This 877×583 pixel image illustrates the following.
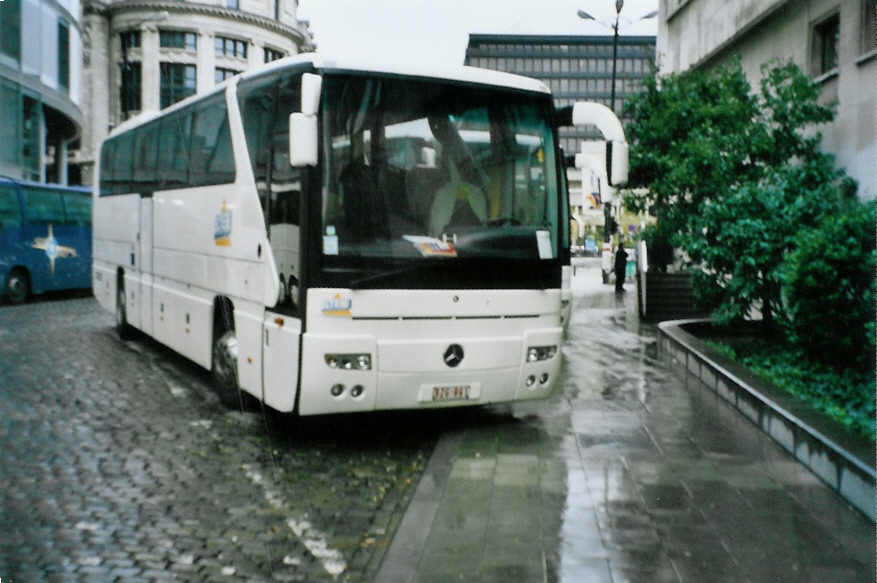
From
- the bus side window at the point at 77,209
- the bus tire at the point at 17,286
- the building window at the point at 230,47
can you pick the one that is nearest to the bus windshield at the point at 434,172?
the bus tire at the point at 17,286

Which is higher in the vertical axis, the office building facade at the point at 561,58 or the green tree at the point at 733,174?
the office building facade at the point at 561,58

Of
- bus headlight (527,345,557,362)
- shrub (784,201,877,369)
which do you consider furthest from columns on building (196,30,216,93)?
bus headlight (527,345,557,362)

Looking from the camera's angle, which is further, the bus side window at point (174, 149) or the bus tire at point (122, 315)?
the bus tire at point (122, 315)

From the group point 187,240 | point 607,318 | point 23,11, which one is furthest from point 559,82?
point 187,240

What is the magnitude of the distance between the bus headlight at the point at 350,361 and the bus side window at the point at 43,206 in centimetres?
1943

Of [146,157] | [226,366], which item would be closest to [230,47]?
[146,157]

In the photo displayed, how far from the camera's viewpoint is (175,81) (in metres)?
81.2

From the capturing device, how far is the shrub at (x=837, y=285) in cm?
1029

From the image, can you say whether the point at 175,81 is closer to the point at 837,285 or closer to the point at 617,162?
the point at 837,285

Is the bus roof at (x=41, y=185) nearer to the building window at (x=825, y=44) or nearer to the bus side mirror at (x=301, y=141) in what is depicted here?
the building window at (x=825, y=44)

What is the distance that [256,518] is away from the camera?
611 cm

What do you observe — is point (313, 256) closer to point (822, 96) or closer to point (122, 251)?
point (122, 251)

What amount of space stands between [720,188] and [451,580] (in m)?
12.7

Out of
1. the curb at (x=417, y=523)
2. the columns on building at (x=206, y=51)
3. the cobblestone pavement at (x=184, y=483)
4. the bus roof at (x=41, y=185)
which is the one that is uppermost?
the columns on building at (x=206, y=51)
